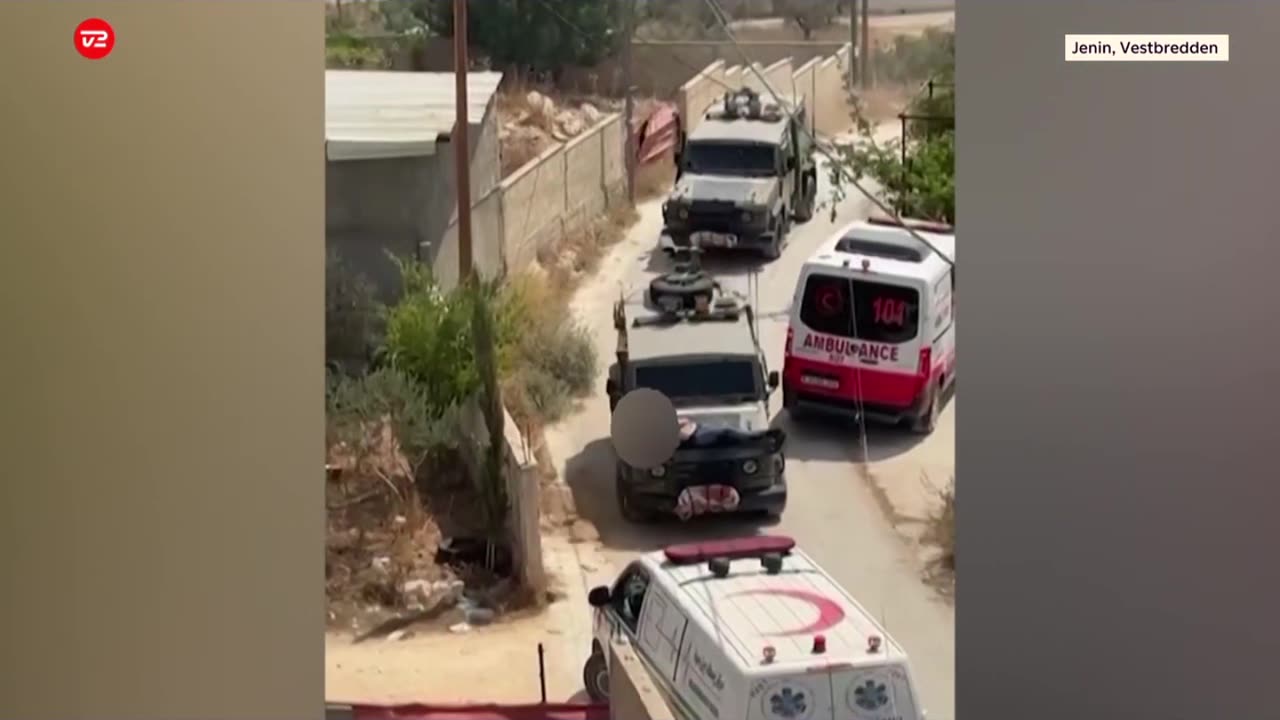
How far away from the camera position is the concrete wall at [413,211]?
233 centimetres

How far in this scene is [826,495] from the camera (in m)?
2.35

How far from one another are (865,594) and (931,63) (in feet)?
2.43

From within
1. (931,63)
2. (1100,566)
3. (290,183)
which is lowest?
(1100,566)

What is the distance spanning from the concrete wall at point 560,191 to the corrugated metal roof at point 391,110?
0.38 feet

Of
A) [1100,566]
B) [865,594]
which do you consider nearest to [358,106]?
[865,594]

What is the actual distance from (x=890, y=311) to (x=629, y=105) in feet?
1.56

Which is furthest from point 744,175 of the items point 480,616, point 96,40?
point 96,40

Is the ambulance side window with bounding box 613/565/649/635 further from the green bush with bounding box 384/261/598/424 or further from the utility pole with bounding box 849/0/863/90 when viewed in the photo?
the utility pole with bounding box 849/0/863/90

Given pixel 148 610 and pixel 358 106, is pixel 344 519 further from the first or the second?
pixel 358 106

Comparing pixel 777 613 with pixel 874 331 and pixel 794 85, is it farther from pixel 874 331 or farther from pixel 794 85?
pixel 794 85

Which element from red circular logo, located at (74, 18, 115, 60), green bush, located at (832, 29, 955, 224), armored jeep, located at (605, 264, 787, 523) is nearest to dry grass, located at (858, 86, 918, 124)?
green bush, located at (832, 29, 955, 224)

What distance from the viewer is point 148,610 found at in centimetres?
228

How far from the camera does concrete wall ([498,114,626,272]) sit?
238 cm

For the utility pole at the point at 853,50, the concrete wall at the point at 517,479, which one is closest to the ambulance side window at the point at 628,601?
the concrete wall at the point at 517,479
